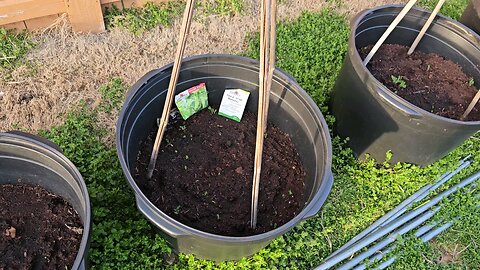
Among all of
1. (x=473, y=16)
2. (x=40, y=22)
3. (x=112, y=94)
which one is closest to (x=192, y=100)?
(x=112, y=94)

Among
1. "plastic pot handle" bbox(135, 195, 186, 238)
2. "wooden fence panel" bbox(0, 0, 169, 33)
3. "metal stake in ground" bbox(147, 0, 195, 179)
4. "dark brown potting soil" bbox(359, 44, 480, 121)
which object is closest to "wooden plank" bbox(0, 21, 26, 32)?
"wooden fence panel" bbox(0, 0, 169, 33)

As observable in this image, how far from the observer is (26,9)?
96.1 inches

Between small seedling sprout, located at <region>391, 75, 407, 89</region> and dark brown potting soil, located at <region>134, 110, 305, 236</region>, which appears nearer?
dark brown potting soil, located at <region>134, 110, 305, 236</region>

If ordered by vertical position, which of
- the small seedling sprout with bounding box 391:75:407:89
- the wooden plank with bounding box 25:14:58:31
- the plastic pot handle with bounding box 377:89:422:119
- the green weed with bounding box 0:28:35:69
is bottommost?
the small seedling sprout with bounding box 391:75:407:89

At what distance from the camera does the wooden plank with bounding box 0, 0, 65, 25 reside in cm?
239

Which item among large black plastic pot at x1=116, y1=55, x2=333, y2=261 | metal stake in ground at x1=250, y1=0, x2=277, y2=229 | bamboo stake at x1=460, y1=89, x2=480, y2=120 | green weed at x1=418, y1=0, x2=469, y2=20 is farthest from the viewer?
green weed at x1=418, y1=0, x2=469, y2=20

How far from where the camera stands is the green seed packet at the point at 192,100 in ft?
6.73

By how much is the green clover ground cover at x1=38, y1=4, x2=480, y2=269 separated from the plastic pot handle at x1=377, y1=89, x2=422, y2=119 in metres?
0.45

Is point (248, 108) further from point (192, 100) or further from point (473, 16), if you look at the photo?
point (473, 16)

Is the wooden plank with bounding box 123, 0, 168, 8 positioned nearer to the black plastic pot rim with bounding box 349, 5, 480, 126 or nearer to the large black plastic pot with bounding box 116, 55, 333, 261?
the large black plastic pot with bounding box 116, 55, 333, 261

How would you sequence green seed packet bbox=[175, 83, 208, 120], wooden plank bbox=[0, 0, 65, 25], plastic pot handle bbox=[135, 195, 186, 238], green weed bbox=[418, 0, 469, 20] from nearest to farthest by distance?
plastic pot handle bbox=[135, 195, 186, 238] → green seed packet bbox=[175, 83, 208, 120] → wooden plank bbox=[0, 0, 65, 25] → green weed bbox=[418, 0, 469, 20]

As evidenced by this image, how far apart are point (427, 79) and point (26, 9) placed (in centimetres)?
230

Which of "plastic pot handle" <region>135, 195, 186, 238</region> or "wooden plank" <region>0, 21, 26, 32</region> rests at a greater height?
"wooden plank" <region>0, 21, 26, 32</region>

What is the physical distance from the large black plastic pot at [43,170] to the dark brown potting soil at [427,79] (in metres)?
1.66
